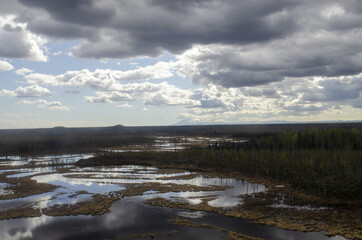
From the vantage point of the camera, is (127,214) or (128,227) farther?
(127,214)

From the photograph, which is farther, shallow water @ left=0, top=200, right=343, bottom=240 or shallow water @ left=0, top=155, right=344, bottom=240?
shallow water @ left=0, top=155, right=344, bottom=240

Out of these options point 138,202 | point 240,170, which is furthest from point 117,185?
point 240,170

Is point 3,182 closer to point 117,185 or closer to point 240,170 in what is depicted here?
point 117,185

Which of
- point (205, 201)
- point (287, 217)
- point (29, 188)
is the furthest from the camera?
point (29, 188)

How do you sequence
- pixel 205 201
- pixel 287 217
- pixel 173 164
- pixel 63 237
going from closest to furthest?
pixel 63 237 → pixel 287 217 → pixel 205 201 → pixel 173 164

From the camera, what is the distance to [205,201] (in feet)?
83.1

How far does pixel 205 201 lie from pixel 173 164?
2356cm

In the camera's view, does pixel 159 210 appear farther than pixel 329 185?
No

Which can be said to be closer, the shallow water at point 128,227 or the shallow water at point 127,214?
the shallow water at point 128,227

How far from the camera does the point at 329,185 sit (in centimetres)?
2670

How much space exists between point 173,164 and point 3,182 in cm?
2366

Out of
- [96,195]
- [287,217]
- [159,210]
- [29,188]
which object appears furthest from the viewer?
[29,188]

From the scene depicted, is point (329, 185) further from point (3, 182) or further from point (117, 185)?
point (3, 182)

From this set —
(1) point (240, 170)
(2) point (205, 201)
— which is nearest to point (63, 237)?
(2) point (205, 201)
